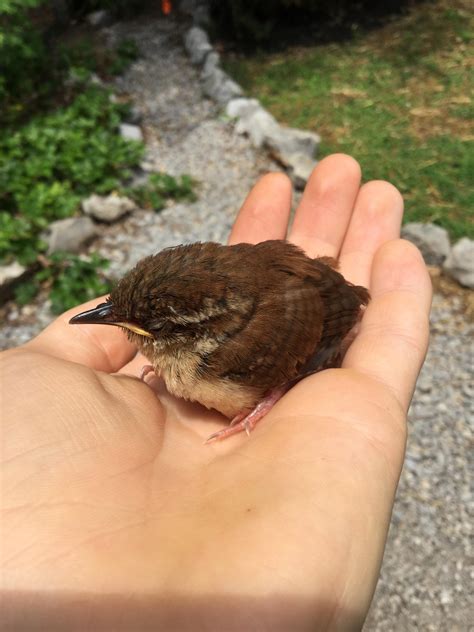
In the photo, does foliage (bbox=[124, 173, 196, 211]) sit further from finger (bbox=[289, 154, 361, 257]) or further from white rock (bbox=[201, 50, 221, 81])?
white rock (bbox=[201, 50, 221, 81])

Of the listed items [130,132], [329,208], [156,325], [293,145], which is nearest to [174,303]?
[156,325]

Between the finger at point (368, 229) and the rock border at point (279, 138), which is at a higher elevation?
the finger at point (368, 229)

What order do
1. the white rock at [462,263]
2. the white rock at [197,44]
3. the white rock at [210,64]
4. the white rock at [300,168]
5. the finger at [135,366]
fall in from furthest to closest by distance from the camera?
the white rock at [197,44] → the white rock at [210,64] → the white rock at [300,168] → the white rock at [462,263] → the finger at [135,366]

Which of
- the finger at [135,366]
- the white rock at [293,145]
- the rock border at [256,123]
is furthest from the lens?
the white rock at [293,145]

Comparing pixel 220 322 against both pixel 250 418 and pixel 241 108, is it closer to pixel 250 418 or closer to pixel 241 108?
pixel 250 418

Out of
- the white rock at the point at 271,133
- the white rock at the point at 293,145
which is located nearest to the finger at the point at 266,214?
the white rock at the point at 271,133

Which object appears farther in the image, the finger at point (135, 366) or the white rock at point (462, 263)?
the white rock at point (462, 263)

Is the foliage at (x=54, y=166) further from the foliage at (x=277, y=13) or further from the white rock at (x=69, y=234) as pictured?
the foliage at (x=277, y=13)
